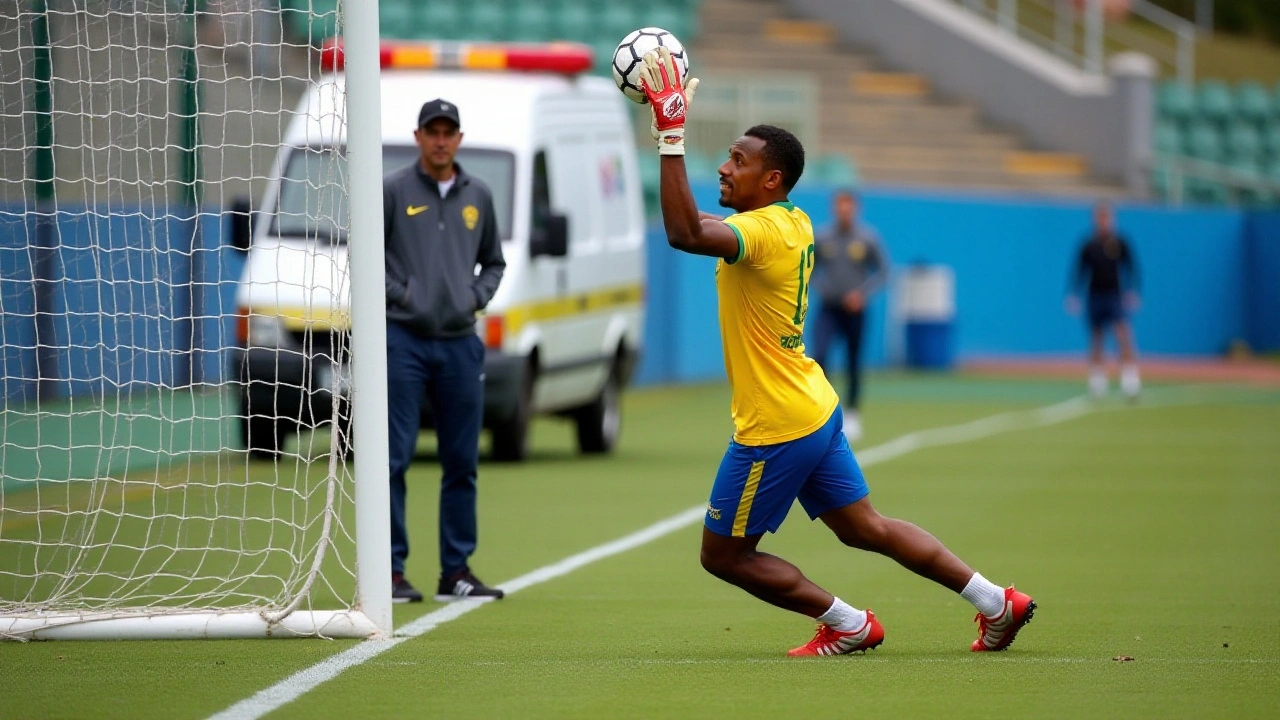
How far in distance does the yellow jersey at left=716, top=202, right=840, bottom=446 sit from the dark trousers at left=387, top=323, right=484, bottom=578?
2.20 metres

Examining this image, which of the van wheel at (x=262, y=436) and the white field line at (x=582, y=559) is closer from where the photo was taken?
the white field line at (x=582, y=559)

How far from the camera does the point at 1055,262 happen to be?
109 ft

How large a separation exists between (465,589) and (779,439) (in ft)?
8.00

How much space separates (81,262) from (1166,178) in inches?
1115

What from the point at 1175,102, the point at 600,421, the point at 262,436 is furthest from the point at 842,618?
the point at 1175,102

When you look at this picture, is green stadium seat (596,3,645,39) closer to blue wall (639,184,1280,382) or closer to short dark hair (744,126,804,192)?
blue wall (639,184,1280,382)

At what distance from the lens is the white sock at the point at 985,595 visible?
23.8 feet

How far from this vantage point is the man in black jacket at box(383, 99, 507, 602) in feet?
29.7

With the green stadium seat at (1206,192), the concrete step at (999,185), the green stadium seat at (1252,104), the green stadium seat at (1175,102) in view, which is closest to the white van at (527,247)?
the concrete step at (999,185)

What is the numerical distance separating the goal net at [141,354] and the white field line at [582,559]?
40 centimetres

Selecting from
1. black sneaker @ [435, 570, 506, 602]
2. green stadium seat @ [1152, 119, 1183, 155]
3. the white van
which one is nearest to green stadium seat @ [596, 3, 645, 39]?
green stadium seat @ [1152, 119, 1183, 155]

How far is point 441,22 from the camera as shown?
106ft

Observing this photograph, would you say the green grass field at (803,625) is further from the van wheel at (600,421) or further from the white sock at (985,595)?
the van wheel at (600,421)

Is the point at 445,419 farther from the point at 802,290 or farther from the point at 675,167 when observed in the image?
the point at 675,167
